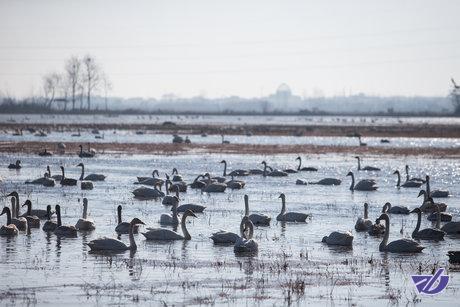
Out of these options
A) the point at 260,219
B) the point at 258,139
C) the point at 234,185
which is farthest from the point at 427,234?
the point at 258,139

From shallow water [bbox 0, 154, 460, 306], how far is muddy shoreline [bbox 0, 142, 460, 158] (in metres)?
22.4

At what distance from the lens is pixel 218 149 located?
5772 cm

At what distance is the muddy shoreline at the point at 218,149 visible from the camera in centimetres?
5303

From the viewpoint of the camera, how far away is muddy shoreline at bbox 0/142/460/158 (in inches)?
2088

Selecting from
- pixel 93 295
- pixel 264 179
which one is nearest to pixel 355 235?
pixel 93 295

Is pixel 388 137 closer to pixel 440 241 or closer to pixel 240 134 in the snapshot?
pixel 240 134

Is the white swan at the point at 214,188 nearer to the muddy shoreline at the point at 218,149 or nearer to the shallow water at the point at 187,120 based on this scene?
the muddy shoreline at the point at 218,149

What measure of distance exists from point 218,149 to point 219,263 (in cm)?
4047

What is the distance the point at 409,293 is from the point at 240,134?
6619 centimetres

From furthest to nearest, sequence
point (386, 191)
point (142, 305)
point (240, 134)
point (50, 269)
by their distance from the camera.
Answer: point (240, 134) < point (386, 191) < point (50, 269) < point (142, 305)

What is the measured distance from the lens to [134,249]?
18.9 metres

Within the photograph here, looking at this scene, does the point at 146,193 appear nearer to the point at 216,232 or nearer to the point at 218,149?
the point at 216,232

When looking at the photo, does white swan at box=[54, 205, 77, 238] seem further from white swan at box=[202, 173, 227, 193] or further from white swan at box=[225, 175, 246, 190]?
white swan at box=[225, 175, 246, 190]

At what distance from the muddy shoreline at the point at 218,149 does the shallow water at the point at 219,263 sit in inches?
883
